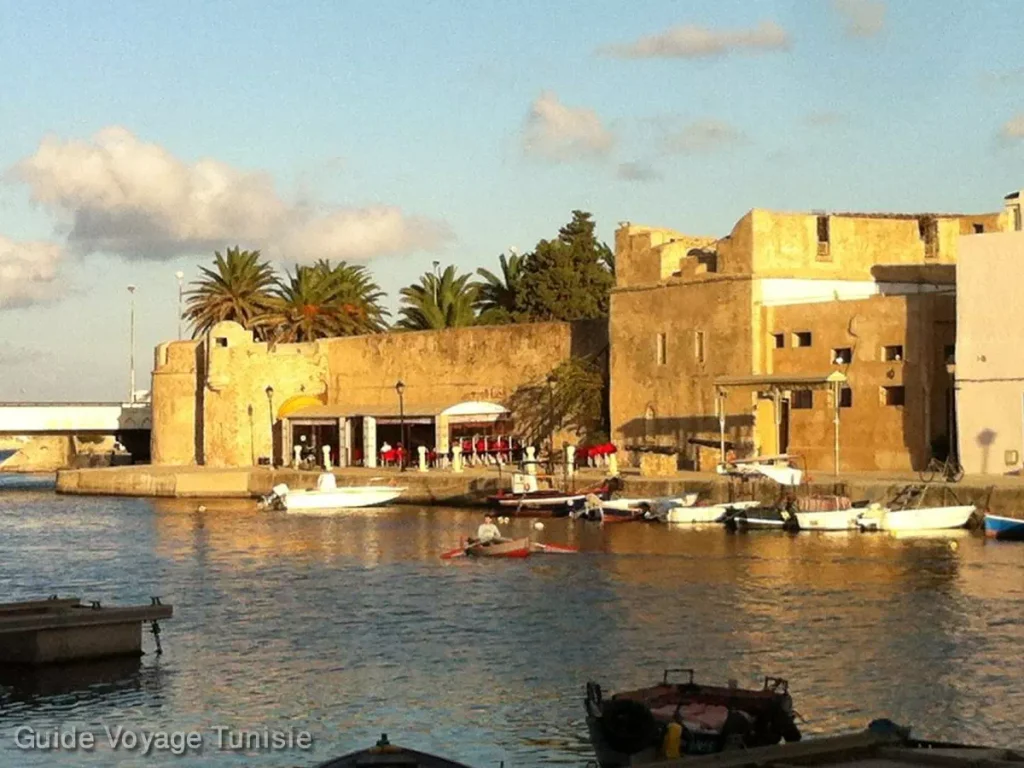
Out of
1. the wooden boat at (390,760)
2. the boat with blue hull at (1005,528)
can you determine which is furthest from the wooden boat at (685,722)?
the boat with blue hull at (1005,528)

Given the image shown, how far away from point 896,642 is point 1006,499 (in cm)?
1769

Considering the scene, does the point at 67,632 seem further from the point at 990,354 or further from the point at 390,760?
the point at 990,354

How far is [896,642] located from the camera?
27.1 meters

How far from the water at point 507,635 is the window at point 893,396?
28.1 ft

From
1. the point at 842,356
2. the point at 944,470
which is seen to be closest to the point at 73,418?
the point at 842,356

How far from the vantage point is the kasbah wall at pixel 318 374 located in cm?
6769

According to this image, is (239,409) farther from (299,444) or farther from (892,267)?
(892,267)

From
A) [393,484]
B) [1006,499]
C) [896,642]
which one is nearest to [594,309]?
[393,484]

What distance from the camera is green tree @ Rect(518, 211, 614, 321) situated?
88875 mm

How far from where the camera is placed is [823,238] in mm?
58000

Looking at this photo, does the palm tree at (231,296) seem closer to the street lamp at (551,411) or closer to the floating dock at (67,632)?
the street lamp at (551,411)

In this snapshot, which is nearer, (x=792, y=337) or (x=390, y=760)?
(x=390, y=760)

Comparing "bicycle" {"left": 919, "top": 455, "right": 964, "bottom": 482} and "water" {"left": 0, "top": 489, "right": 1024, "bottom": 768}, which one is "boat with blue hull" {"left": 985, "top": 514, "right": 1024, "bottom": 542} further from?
"bicycle" {"left": 919, "top": 455, "right": 964, "bottom": 482}

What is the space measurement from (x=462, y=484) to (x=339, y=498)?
151 inches
